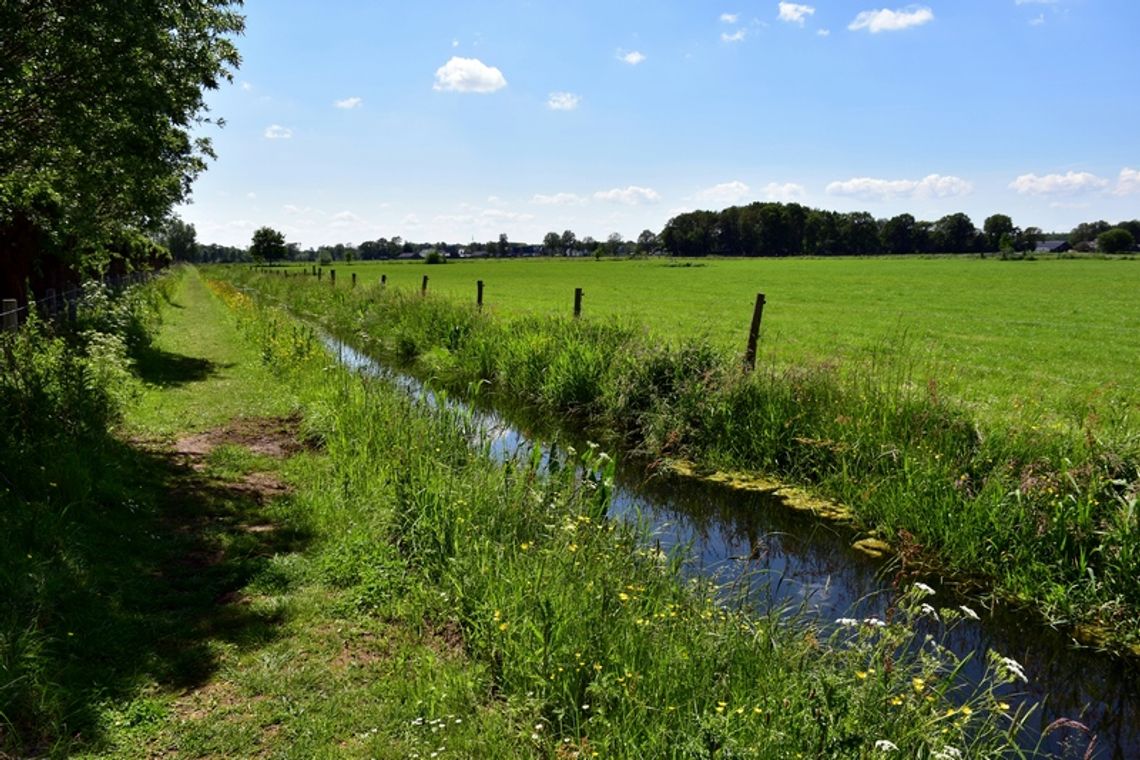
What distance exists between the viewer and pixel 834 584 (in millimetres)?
6438

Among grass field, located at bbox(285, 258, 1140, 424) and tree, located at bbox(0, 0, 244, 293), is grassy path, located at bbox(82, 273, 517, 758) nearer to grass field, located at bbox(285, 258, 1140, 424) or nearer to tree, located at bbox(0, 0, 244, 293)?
tree, located at bbox(0, 0, 244, 293)

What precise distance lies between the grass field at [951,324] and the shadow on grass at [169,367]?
1021cm

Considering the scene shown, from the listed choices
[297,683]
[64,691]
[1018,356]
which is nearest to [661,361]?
[297,683]

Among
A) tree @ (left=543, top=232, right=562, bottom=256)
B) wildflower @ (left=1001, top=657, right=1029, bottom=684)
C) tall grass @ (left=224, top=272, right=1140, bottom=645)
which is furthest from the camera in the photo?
tree @ (left=543, top=232, right=562, bottom=256)

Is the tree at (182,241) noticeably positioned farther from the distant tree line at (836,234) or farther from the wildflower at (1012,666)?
the wildflower at (1012,666)

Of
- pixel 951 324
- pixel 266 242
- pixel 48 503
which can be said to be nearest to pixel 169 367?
pixel 48 503

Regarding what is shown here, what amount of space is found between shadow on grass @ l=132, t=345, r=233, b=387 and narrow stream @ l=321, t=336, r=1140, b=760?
820cm

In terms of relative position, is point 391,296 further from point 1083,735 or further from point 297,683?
point 1083,735

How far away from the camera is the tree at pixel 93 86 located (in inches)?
261

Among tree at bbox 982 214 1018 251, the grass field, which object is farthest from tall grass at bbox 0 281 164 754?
tree at bbox 982 214 1018 251

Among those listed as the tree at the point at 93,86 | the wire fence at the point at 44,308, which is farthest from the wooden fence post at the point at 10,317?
the tree at the point at 93,86

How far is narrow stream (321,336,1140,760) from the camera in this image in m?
4.76

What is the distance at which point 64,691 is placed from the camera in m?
3.70

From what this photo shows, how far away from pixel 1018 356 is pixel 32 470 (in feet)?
74.5
